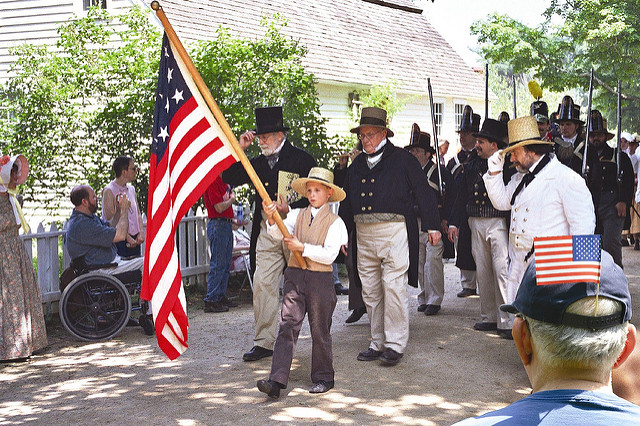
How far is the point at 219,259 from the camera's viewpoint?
33.7ft

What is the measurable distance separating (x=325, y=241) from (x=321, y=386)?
116 cm

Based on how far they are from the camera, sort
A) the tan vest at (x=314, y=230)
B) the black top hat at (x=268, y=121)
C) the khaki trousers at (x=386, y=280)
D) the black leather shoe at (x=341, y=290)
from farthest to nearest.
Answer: the black leather shoe at (x=341, y=290) < the black top hat at (x=268, y=121) < the khaki trousers at (x=386, y=280) < the tan vest at (x=314, y=230)

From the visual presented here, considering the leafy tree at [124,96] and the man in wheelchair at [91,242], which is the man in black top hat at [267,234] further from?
the leafy tree at [124,96]

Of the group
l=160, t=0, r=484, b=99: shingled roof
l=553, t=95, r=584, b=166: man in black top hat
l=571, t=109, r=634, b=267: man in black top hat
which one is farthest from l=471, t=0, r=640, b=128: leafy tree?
l=553, t=95, r=584, b=166: man in black top hat

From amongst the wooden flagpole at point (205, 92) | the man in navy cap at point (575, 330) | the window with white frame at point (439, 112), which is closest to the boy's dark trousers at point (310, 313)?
the wooden flagpole at point (205, 92)

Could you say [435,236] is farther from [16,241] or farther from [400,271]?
[16,241]

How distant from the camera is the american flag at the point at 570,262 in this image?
74.4 inches

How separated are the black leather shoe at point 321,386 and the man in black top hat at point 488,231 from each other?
2590 millimetres

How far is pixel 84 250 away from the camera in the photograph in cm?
873

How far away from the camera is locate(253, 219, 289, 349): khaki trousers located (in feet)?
25.3

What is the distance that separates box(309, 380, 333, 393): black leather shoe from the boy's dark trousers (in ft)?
0.10

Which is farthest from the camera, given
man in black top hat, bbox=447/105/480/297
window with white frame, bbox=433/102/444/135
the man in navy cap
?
window with white frame, bbox=433/102/444/135

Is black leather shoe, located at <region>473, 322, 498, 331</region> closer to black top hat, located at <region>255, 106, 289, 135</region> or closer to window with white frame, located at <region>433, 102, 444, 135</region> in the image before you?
black top hat, located at <region>255, 106, 289, 135</region>

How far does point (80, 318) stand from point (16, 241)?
1202 mm
